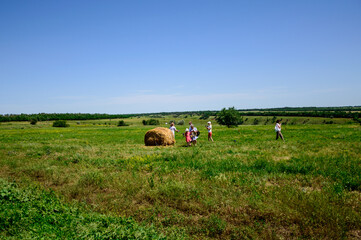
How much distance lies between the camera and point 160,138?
19484mm

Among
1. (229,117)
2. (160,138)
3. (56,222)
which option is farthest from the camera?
(229,117)

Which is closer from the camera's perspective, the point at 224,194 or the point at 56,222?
the point at 56,222

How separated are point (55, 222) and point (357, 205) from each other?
892 centimetres

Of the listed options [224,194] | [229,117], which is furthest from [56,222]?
[229,117]

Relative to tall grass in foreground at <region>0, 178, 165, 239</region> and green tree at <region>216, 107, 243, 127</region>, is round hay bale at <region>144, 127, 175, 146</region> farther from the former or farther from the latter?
green tree at <region>216, 107, 243, 127</region>

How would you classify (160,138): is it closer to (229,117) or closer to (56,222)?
(56,222)

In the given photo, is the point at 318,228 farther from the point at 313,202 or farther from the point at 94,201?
the point at 94,201

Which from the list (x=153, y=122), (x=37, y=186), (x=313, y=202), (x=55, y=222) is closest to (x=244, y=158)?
(x=313, y=202)

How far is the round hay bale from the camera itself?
765 inches

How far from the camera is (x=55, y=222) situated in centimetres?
565

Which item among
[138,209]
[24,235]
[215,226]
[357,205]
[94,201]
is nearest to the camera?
[24,235]

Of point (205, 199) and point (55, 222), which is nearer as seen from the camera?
point (55, 222)

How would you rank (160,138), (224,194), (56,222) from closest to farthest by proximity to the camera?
(56,222) → (224,194) → (160,138)

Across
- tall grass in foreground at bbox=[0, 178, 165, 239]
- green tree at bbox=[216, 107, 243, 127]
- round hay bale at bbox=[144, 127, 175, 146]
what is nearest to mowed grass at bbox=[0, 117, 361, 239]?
tall grass in foreground at bbox=[0, 178, 165, 239]
